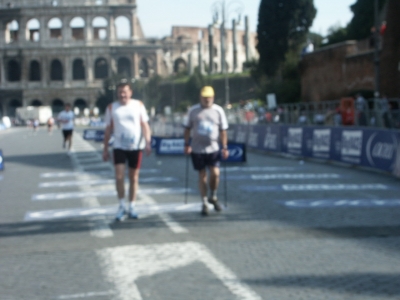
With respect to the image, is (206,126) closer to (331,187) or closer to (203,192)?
(203,192)

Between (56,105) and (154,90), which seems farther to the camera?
(56,105)

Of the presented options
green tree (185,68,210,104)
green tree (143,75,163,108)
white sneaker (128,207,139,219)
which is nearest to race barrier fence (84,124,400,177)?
white sneaker (128,207,139,219)

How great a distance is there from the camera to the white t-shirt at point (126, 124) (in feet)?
34.8

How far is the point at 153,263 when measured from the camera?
25.3 feet

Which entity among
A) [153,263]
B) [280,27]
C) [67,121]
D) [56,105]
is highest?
[280,27]

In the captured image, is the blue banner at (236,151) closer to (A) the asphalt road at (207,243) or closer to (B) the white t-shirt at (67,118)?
(A) the asphalt road at (207,243)

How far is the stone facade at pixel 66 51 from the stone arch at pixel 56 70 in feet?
1.26

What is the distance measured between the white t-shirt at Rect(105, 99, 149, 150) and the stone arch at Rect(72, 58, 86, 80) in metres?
132

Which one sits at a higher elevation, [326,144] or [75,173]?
[326,144]

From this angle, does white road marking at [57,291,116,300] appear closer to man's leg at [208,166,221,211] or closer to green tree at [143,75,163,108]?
man's leg at [208,166,221,211]

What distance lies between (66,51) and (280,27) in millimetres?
70890

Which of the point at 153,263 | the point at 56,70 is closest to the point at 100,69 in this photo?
the point at 56,70

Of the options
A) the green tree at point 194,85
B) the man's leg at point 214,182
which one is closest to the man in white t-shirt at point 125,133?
the man's leg at point 214,182

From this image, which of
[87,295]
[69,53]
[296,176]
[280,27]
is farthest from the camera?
[69,53]
